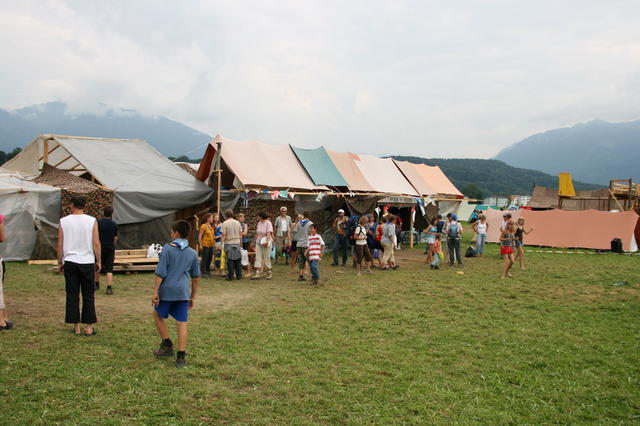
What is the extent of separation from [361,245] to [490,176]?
110 metres

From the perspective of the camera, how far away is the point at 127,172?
47.4 feet

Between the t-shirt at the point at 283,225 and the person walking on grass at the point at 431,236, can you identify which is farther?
the person walking on grass at the point at 431,236

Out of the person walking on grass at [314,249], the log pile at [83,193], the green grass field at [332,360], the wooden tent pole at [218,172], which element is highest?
the wooden tent pole at [218,172]

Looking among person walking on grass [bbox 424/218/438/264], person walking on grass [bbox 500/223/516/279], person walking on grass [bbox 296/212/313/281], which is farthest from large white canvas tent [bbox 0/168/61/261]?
person walking on grass [bbox 500/223/516/279]

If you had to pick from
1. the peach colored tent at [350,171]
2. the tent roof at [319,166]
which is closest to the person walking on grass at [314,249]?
the tent roof at [319,166]

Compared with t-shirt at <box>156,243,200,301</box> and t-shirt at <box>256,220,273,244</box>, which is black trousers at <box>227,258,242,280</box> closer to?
t-shirt at <box>256,220,273,244</box>

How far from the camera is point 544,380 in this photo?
4.57 m

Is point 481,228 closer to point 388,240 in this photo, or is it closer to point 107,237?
point 388,240

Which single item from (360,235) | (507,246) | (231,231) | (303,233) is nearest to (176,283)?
(231,231)

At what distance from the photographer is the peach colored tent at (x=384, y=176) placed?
19.4m

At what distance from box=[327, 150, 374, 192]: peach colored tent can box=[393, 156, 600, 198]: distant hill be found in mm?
80539

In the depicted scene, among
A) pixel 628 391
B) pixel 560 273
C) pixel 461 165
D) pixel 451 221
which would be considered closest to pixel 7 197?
pixel 451 221

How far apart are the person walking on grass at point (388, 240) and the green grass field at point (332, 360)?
12.1ft

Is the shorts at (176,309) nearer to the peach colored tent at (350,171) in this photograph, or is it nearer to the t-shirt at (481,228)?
the peach colored tent at (350,171)
